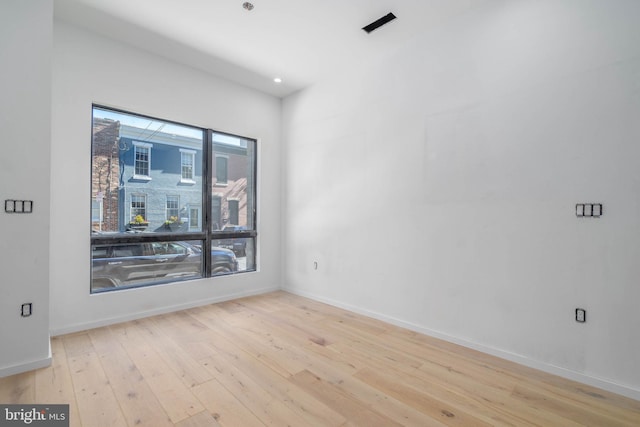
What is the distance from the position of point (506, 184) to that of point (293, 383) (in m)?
2.48

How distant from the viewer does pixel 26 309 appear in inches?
94.2

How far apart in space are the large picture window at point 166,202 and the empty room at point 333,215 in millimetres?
28

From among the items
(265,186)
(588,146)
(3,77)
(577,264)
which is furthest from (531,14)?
(3,77)

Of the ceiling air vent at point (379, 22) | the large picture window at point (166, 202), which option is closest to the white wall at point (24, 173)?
the large picture window at point (166, 202)

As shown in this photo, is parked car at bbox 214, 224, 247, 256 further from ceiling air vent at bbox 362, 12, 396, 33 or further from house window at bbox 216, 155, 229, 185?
ceiling air vent at bbox 362, 12, 396, 33

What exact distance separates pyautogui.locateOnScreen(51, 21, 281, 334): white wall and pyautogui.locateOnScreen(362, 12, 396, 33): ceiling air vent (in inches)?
87.0

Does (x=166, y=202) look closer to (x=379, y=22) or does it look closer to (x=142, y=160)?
(x=142, y=160)

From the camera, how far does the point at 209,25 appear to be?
312 centimetres

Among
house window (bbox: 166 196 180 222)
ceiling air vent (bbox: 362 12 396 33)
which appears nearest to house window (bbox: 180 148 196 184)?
house window (bbox: 166 196 180 222)

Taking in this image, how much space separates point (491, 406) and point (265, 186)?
3.92m

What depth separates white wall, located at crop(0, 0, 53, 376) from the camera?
2.33m

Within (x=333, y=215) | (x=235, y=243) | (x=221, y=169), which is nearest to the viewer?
(x=333, y=215)

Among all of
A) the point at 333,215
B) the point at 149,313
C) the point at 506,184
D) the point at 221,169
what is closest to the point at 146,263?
the point at 149,313

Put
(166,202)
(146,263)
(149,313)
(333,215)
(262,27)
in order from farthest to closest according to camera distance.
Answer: (333,215)
(166,202)
(146,263)
(149,313)
(262,27)
